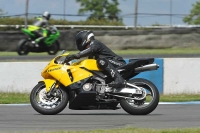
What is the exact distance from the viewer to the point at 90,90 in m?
9.27

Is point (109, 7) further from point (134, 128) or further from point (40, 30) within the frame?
point (134, 128)

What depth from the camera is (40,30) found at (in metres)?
25.5

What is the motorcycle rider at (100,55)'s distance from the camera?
363 inches

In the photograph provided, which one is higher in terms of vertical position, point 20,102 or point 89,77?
point 89,77

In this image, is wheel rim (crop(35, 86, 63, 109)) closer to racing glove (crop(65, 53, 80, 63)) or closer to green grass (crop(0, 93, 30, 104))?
racing glove (crop(65, 53, 80, 63))

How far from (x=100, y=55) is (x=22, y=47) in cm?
1528

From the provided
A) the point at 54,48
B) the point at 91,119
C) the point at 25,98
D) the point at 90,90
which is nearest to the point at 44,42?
the point at 54,48

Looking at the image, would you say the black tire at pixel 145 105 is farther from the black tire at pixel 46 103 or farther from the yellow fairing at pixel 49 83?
the yellow fairing at pixel 49 83

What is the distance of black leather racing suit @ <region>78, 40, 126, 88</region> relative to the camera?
9.23 meters

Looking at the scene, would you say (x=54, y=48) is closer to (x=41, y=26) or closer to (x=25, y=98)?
(x=41, y=26)

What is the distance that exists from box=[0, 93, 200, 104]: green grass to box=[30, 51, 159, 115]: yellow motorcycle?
262 cm

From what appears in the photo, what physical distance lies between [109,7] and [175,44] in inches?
794

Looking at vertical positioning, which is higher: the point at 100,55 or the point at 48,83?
the point at 100,55

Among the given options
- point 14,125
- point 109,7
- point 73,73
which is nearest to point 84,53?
point 73,73
